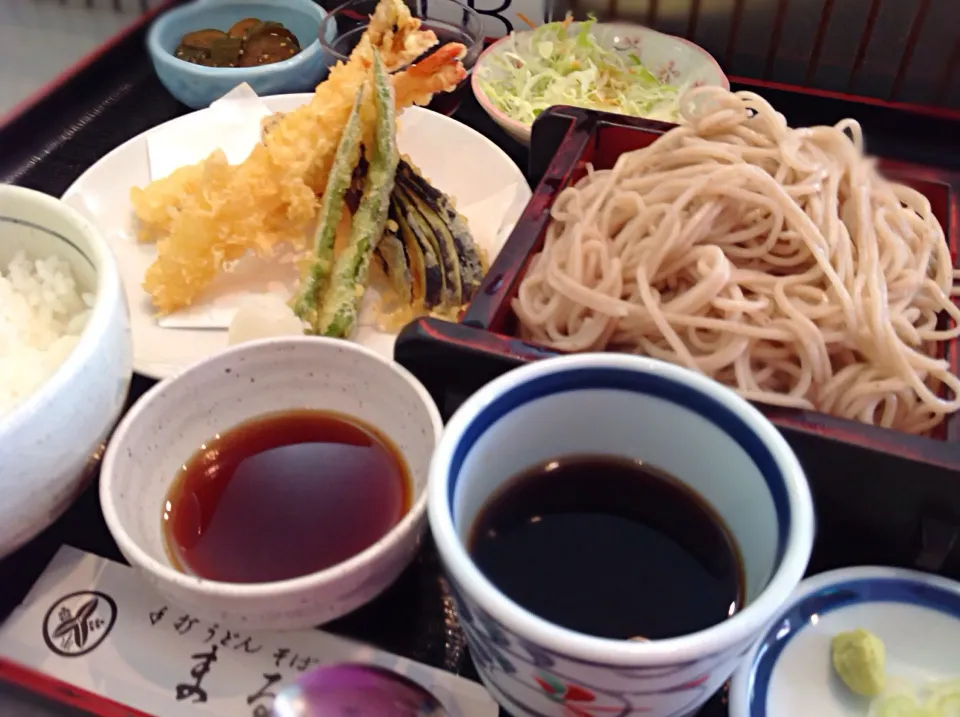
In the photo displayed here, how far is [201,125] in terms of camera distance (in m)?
1.50

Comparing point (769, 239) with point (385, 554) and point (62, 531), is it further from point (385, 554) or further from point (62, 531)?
point (62, 531)

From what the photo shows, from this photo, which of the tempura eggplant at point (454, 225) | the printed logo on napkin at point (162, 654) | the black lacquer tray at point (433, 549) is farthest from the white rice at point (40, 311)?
the tempura eggplant at point (454, 225)

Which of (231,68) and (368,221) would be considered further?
(231,68)

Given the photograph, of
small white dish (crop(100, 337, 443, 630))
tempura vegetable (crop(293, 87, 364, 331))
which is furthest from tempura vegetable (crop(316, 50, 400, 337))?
small white dish (crop(100, 337, 443, 630))

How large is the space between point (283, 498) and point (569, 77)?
4.00 ft

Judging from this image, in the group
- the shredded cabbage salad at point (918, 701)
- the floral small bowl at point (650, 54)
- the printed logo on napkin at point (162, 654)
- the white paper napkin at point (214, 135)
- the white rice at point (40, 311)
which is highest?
the floral small bowl at point (650, 54)

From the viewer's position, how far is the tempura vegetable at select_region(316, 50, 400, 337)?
116cm

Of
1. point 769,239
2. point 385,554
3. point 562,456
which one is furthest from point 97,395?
point 769,239

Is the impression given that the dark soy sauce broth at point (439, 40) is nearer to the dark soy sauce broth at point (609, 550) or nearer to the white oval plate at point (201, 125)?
the white oval plate at point (201, 125)

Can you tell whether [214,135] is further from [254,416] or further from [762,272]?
[762,272]

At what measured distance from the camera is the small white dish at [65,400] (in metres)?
0.73

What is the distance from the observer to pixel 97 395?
800 mm

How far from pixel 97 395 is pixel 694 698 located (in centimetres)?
64

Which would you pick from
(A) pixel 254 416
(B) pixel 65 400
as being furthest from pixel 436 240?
(B) pixel 65 400
